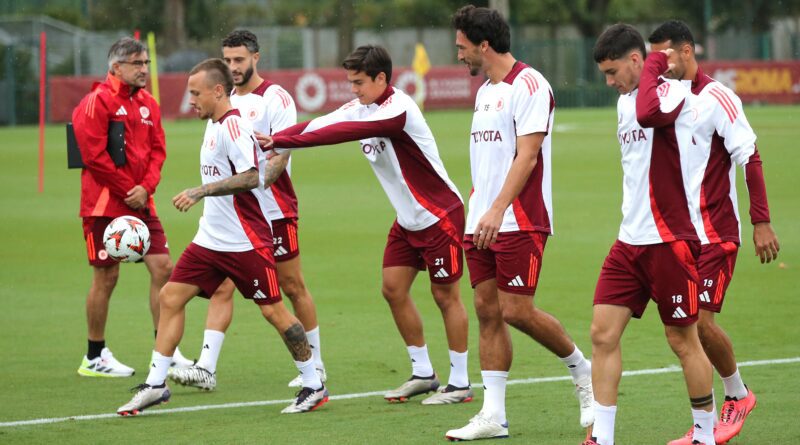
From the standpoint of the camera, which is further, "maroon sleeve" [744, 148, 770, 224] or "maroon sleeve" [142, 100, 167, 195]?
"maroon sleeve" [142, 100, 167, 195]

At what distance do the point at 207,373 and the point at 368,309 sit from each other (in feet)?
11.8

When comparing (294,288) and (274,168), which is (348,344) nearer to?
(294,288)

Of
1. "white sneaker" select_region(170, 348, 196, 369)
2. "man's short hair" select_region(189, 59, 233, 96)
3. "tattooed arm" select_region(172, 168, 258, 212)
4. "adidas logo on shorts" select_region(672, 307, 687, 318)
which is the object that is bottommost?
"white sneaker" select_region(170, 348, 196, 369)

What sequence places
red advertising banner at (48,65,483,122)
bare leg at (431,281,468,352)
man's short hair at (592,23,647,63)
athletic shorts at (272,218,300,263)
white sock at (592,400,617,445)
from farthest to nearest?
red advertising banner at (48,65,483,122) → athletic shorts at (272,218,300,263) → bare leg at (431,281,468,352) → man's short hair at (592,23,647,63) → white sock at (592,400,617,445)

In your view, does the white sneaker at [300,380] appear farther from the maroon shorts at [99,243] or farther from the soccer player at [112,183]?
the maroon shorts at [99,243]

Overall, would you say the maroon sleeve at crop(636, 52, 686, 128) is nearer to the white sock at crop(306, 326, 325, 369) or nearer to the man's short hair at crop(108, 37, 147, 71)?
the white sock at crop(306, 326, 325, 369)

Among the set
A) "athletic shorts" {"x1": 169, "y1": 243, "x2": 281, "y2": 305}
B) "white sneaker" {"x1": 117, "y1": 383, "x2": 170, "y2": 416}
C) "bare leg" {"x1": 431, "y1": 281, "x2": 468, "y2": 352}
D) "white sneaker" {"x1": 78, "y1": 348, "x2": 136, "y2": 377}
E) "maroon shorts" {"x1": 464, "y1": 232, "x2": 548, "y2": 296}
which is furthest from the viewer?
"white sneaker" {"x1": 78, "y1": 348, "x2": 136, "y2": 377}

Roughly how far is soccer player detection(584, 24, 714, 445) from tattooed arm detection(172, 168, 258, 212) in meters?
2.28

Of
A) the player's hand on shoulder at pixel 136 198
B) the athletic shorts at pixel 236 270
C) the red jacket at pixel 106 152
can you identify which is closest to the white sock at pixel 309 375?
the athletic shorts at pixel 236 270

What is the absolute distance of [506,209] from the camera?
7133 millimetres

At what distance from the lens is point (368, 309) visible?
475 inches

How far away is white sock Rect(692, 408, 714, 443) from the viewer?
6.73 metres

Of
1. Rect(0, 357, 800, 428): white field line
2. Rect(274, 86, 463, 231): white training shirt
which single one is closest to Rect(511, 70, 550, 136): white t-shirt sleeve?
Rect(274, 86, 463, 231): white training shirt

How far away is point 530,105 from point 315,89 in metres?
38.8
